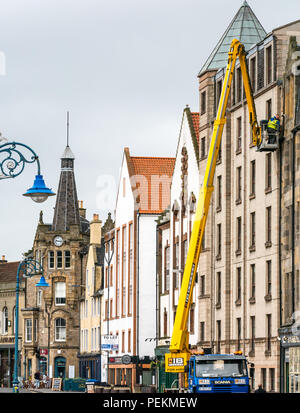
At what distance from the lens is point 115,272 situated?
317ft

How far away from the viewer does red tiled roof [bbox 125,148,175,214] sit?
89.4 m

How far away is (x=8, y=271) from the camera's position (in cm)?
14050

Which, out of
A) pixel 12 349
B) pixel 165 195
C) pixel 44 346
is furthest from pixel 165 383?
pixel 12 349

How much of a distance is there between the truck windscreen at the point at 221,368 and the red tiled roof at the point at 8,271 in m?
96.1

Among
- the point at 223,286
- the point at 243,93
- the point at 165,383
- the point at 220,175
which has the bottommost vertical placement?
the point at 165,383

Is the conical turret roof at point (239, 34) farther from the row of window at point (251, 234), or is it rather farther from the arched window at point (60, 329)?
the arched window at point (60, 329)

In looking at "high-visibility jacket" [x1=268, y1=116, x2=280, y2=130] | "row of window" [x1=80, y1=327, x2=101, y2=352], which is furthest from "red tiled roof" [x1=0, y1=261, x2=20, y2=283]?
"high-visibility jacket" [x1=268, y1=116, x2=280, y2=130]

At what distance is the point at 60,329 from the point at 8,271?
2334 centimetres

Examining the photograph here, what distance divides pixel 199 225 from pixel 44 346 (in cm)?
7313

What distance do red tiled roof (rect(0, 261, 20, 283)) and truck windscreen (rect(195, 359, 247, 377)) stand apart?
96088 mm

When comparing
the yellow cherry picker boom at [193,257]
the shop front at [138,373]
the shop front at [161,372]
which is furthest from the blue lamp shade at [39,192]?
the shop front at [138,373]

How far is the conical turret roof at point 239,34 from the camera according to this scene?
68250 millimetres

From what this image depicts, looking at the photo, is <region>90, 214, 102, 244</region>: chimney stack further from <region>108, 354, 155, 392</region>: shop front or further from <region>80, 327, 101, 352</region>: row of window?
<region>108, 354, 155, 392</region>: shop front

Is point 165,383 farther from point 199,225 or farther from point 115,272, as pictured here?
point 199,225
